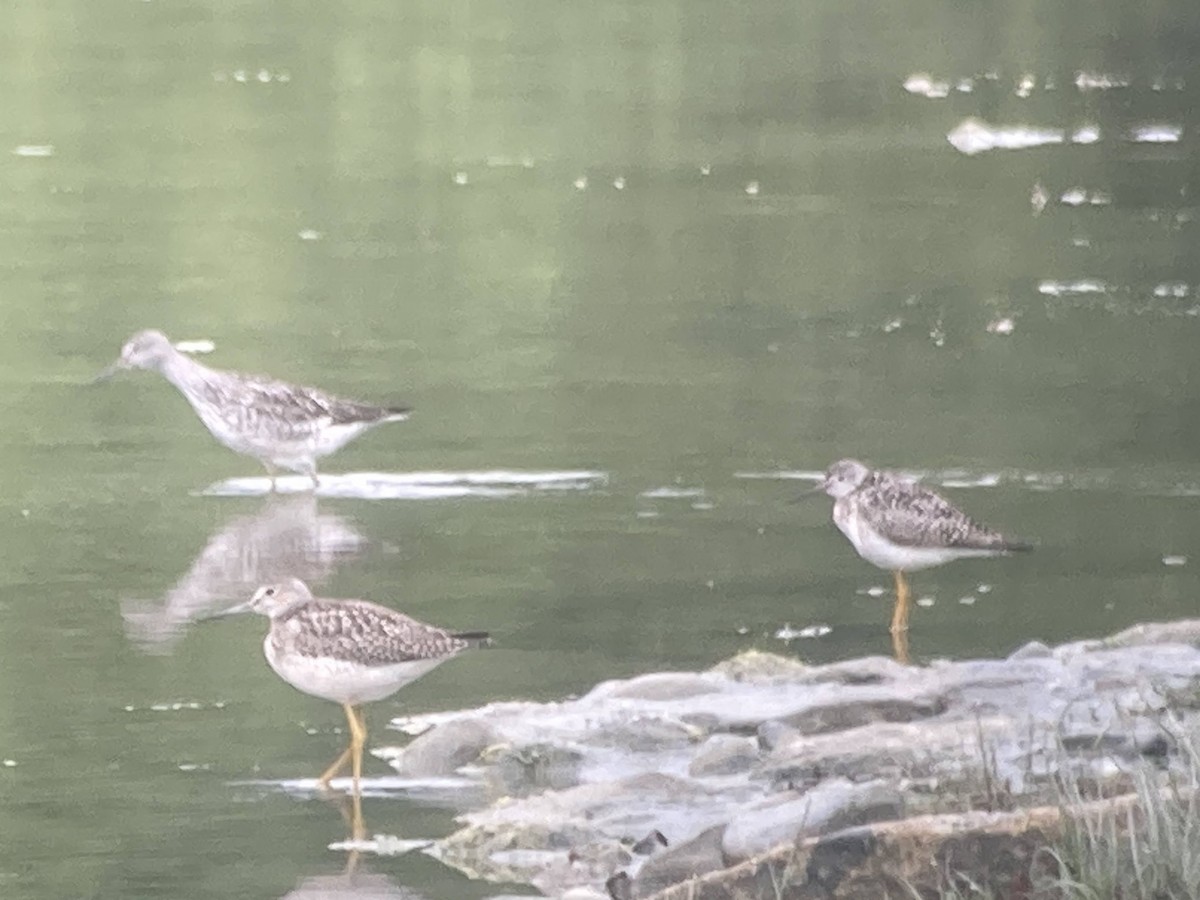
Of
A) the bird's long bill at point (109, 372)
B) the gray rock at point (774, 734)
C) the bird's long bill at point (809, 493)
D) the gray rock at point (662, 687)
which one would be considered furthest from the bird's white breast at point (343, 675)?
the bird's long bill at point (109, 372)

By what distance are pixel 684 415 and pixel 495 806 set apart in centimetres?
555

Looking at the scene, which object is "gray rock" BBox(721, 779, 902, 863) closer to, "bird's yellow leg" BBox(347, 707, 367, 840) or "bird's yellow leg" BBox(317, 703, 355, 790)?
"bird's yellow leg" BBox(347, 707, 367, 840)

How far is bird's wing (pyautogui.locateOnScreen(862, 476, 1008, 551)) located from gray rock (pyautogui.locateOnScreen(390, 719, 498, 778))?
6.58 ft

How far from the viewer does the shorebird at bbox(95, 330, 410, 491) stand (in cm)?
1195

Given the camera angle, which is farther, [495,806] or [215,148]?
[215,148]

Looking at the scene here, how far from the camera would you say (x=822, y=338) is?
15.0m

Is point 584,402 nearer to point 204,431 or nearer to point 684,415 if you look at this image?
point 684,415

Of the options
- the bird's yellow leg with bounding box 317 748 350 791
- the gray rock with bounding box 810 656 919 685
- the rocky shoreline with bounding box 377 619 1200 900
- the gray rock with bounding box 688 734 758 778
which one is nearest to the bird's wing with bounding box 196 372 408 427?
the rocky shoreline with bounding box 377 619 1200 900

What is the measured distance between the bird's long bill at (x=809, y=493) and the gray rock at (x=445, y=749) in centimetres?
249

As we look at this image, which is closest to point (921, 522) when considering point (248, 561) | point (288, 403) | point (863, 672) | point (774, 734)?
point (863, 672)

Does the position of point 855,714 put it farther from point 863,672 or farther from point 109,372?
point 109,372

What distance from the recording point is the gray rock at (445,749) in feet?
26.8

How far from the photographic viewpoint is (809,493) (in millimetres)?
10609

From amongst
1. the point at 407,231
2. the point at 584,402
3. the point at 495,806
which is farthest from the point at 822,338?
the point at 495,806
